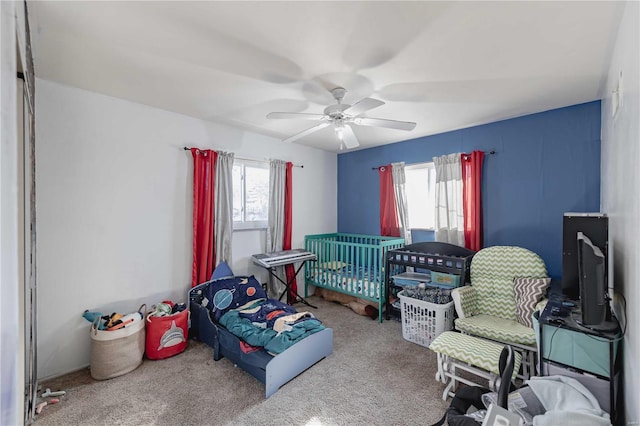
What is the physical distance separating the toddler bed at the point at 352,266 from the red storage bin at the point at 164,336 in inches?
75.5

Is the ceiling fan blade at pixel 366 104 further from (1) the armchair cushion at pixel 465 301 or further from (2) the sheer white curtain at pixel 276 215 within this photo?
(2) the sheer white curtain at pixel 276 215

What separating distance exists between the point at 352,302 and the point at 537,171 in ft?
8.48

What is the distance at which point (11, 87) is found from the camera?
0.89m

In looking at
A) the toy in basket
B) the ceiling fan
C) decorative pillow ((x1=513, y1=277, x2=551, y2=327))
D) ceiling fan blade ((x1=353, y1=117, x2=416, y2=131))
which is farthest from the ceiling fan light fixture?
the toy in basket

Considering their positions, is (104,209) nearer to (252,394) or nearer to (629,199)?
(252,394)

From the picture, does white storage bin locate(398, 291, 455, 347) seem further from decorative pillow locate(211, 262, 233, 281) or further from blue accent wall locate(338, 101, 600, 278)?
decorative pillow locate(211, 262, 233, 281)

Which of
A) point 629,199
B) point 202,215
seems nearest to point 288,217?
point 202,215

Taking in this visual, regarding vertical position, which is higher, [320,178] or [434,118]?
[434,118]

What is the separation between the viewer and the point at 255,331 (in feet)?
7.74

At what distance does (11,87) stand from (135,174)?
A: 199 cm

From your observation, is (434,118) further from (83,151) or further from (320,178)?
(83,151)

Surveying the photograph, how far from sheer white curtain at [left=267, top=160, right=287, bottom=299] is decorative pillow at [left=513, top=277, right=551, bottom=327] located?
2.71m

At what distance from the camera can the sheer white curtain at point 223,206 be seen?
3227 millimetres

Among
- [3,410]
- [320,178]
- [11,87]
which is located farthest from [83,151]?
[320,178]
